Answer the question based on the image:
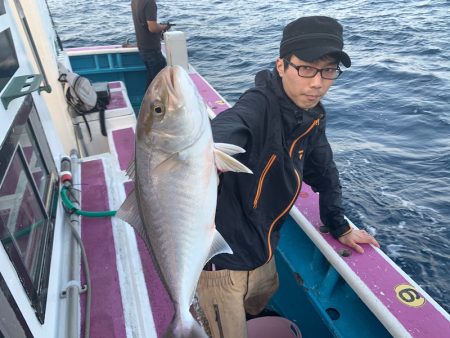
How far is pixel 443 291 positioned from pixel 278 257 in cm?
185

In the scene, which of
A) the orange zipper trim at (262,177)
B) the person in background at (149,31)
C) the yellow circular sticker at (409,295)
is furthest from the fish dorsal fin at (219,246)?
the person in background at (149,31)

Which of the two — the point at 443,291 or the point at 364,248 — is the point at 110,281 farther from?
the point at 443,291

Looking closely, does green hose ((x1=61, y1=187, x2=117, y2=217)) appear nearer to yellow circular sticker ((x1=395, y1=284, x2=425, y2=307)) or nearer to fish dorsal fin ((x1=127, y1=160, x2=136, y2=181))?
fish dorsal fin ((x1=127, y1=160, x2=136, y2=181))

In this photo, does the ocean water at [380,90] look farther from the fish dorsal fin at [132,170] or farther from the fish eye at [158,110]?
the fish eye at [158,110]

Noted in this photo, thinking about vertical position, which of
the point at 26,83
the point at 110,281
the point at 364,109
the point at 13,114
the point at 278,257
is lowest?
the point at 364,109

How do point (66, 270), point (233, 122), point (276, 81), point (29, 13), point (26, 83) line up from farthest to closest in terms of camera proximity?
point (29, 13), point (66, 270), point (26, 83), point (276, 81), point (233, 122)

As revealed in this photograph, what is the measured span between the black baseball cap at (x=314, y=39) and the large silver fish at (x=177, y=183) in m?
0.89

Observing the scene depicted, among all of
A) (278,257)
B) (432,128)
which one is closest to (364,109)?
(432,128)

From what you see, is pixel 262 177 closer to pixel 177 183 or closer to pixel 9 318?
pixel 177 183

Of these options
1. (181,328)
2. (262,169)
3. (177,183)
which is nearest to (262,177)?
(262,169)

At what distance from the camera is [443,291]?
3869 mm

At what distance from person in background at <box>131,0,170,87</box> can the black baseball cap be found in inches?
228

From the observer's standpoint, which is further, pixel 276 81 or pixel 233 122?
pixel 276 81

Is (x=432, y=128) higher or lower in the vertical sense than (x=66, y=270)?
lower
